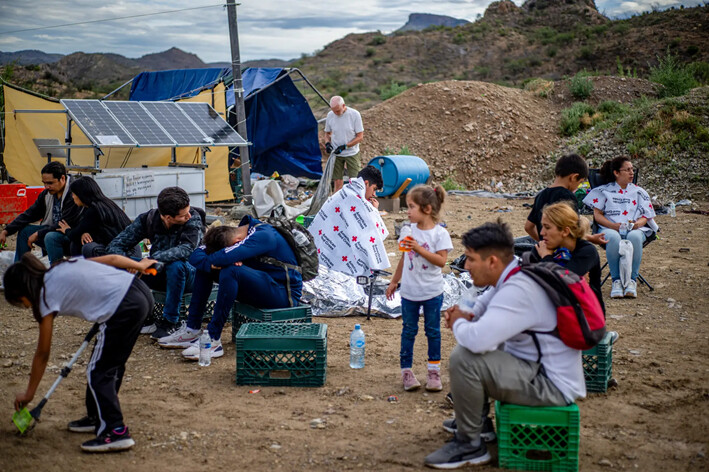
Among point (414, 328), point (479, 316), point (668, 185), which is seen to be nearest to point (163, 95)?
point (668, 185)

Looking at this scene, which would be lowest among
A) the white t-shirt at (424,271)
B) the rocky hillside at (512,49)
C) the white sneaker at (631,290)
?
A: the white sneaker at (631,290)

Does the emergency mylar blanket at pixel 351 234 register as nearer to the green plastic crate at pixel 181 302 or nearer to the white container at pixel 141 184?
the green plastic crate at pixel 181 302

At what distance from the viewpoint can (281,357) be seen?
4645mm

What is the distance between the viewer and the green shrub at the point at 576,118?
18.5 m

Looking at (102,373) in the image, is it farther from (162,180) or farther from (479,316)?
(162,180)

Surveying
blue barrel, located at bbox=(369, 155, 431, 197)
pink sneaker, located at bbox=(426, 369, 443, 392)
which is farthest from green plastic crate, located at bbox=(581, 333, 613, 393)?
blue barrel, located at bbox=(369, 155, 431, 197)

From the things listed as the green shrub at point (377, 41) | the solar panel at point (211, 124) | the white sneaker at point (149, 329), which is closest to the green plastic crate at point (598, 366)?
the white sneaker at point (149, 329)

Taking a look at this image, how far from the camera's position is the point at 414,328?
Answer: 454cm

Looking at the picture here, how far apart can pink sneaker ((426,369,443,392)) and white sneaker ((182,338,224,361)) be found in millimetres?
1764

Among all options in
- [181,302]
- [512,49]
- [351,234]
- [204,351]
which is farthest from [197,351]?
[512,49]

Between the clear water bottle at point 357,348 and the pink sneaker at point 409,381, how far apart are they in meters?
0.55

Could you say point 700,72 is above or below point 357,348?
above

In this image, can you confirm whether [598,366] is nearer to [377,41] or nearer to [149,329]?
[149,329]

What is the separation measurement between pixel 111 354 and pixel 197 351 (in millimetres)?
1653
